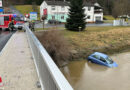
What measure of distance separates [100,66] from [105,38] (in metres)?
12.2

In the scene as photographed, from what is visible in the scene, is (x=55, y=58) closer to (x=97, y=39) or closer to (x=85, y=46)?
(x=85, y=46)

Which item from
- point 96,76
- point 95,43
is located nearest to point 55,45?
point 96,76

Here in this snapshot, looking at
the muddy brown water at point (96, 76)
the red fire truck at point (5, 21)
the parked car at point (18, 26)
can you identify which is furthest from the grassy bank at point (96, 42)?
the red fire truck at point (5, 21)

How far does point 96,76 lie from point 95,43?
12.0 metres

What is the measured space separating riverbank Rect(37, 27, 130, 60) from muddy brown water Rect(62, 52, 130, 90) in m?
2.58

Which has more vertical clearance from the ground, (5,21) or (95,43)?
(5,21)

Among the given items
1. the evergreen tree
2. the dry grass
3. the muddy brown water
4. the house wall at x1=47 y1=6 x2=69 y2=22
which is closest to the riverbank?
the muddy brown water

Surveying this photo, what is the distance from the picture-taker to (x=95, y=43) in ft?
98.5

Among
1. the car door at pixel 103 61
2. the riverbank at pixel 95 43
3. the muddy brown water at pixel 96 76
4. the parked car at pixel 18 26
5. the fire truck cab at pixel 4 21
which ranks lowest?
the muddy brown water at pixel 96 76

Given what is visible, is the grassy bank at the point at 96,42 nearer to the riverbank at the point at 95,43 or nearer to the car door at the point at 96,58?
the riverbank at the point at 95,43

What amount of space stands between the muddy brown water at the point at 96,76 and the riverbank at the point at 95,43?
2.58m

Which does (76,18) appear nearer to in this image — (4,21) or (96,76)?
(4,21)

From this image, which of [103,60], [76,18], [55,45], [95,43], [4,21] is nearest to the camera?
[55,45]

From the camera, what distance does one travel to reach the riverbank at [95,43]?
85.8 feet
